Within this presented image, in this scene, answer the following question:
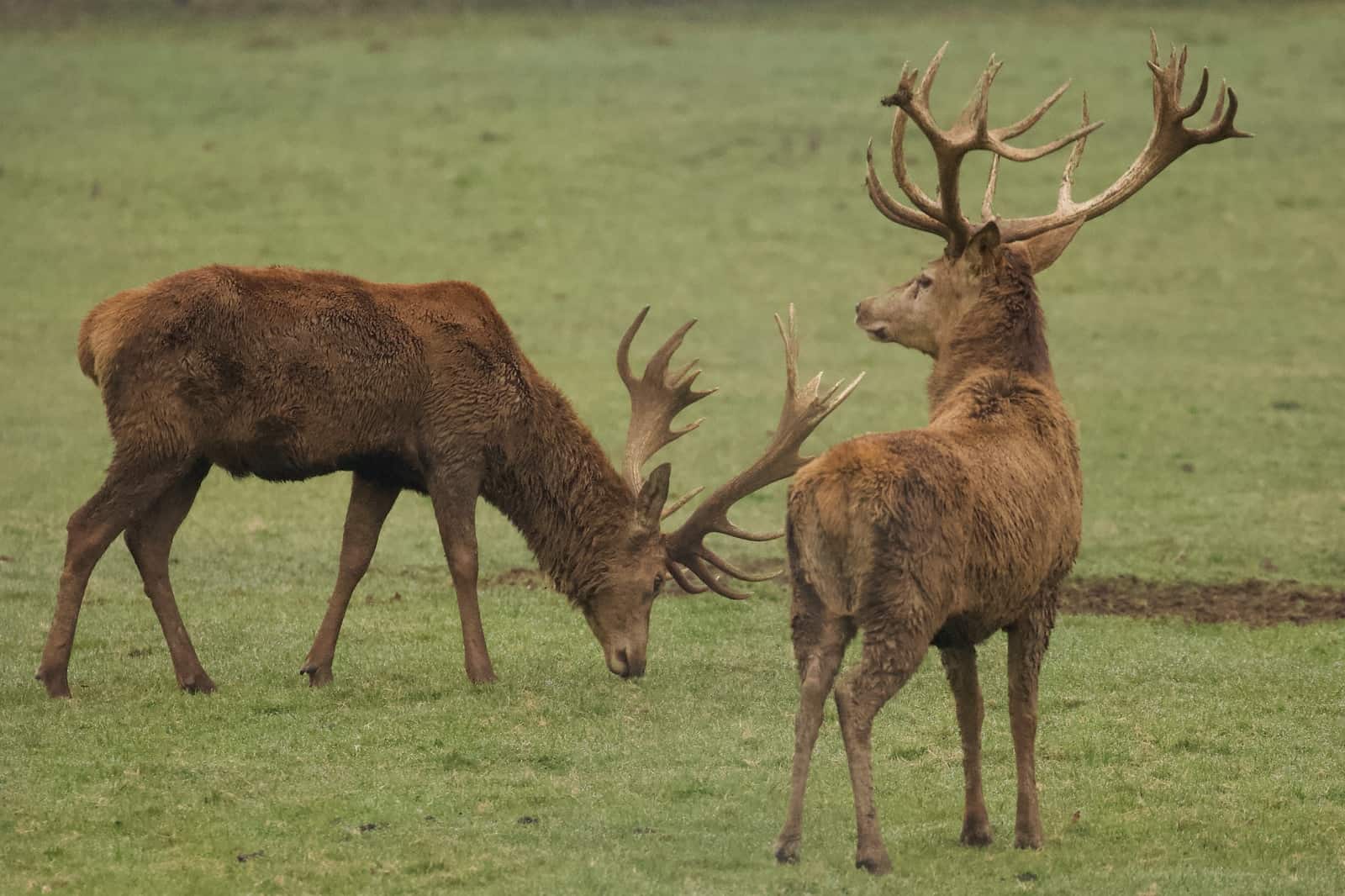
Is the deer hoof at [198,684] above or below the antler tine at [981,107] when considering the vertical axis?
below

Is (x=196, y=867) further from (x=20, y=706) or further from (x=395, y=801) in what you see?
(x=20, y=706)

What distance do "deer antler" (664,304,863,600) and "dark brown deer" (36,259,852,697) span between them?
2 cm

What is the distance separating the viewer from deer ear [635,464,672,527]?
10.4m

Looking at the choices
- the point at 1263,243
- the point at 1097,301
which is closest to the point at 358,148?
the point at 1097,301

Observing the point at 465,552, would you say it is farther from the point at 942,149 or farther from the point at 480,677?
the point at 942,149

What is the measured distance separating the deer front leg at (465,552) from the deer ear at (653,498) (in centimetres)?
96

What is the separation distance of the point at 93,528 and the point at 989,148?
509 centimetres

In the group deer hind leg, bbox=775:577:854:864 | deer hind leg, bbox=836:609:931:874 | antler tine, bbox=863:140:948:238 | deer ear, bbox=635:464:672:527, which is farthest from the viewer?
deer ear, bbox=635:464:672:527

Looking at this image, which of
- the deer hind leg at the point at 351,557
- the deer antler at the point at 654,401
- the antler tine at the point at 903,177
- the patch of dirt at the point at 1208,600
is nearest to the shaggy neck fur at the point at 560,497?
the deer antler at the point at 654,401

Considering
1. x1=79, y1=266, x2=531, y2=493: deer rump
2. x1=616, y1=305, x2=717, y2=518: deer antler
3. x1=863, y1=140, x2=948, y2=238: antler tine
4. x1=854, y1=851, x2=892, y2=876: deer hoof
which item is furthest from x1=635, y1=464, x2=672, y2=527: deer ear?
x1=854, y1=851, x2=892, y2=876: deer hoof

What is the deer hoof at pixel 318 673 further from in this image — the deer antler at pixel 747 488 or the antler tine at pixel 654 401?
the antler tine at pixel 654 401

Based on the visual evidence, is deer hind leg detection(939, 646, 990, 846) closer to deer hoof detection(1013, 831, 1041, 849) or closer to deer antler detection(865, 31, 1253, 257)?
deer hoof detection(1013, 831, 1041, 849)

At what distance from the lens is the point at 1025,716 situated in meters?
7.76

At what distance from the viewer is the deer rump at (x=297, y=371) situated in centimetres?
993
